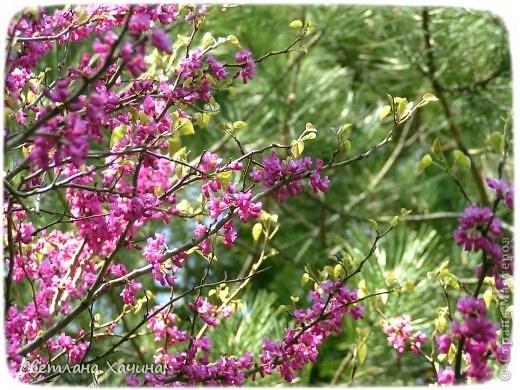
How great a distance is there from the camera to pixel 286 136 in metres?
1.17

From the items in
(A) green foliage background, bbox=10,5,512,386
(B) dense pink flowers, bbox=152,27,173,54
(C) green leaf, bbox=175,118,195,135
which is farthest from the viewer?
(A) green foliage background, bbox=10,5,512,386

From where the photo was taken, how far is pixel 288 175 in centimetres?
52

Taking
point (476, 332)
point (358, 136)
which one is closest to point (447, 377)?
point (476, 332)

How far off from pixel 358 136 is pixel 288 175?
775 millimetres

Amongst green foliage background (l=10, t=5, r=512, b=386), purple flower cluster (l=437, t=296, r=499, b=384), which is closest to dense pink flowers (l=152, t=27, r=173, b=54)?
purple flower cluster (l=437, t=296, r=499, b=384)

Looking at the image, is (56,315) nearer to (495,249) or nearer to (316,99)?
(495,249)

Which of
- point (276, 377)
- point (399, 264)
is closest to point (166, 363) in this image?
point (276, 377)

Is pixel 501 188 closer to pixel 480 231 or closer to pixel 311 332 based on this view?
pixel 480 231

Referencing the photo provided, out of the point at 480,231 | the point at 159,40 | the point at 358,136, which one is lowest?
the point at 358,136

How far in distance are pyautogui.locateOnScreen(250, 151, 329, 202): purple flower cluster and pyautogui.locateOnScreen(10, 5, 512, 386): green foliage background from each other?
37 cm

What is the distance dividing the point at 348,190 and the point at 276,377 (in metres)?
0.64

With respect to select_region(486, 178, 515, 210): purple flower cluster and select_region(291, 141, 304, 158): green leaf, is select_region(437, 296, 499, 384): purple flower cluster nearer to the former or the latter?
Result: select_region(486, 178, 515, 210): purple flower cluster

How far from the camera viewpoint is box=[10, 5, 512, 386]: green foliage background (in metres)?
1.00

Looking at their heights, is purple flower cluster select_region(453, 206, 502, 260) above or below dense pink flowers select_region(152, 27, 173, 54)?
below
